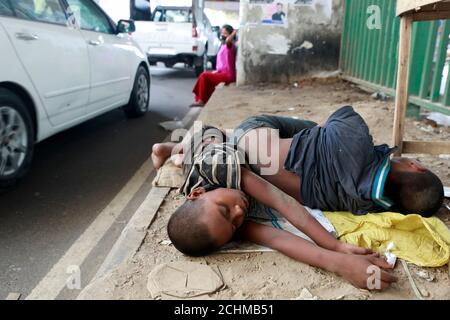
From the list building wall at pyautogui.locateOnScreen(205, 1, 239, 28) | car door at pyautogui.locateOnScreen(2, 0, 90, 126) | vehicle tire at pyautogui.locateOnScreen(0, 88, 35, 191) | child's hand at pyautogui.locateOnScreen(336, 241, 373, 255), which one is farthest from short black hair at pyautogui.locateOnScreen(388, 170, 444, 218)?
building wall at pyautogui.locateOnScreen(205, 1, 239, 28)

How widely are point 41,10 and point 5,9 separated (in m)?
0.53

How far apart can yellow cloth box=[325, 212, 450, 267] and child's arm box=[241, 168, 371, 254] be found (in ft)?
0.61

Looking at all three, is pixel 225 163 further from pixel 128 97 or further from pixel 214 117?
pixel 128 97

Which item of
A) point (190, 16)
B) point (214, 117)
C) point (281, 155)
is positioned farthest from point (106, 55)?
point (190, 16)

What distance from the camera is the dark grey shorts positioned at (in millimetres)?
2430

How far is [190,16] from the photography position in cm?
1116

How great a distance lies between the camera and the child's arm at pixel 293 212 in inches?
69.8

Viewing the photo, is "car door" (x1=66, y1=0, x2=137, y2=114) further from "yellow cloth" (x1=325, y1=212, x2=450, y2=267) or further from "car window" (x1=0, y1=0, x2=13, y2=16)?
"yellow cloth" (x1=325, y1=212, x2=450, y2=267)

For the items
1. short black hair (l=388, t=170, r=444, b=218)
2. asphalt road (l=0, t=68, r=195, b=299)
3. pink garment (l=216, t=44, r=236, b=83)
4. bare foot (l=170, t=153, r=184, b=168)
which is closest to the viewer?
short black hair (l=388, t=170, r=444, b=218)

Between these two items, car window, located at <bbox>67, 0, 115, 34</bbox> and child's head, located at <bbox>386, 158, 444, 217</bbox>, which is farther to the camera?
car window, located at <bbox>67, 0, 115, 34</bbox>

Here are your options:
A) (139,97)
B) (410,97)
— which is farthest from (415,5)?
(139,97)

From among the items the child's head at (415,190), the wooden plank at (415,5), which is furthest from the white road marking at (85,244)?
the wooden plank at (415,5)

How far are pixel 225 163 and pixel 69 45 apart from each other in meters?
2.51

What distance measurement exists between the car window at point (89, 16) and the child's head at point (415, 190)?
3.46m
